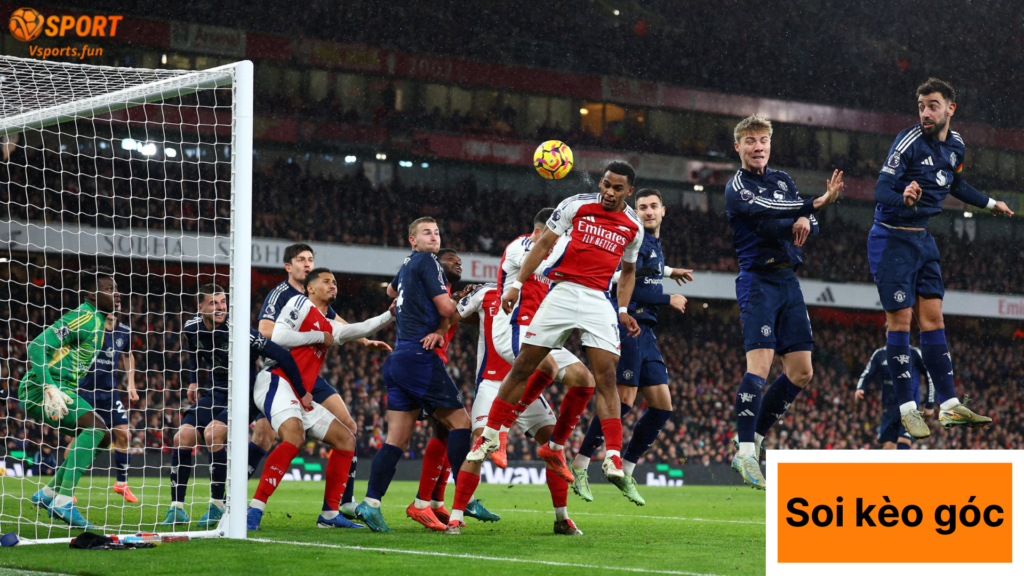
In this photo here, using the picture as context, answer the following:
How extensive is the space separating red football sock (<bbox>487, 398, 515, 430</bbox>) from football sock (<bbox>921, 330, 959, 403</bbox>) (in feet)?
10.5

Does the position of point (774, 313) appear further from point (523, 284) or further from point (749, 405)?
point (523, 284)

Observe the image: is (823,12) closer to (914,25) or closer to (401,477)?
(914,25)

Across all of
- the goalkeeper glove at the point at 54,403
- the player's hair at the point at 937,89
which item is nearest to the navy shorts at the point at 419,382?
the goalkeeper glove at the point at 54,403

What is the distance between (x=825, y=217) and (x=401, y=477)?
20.0 m

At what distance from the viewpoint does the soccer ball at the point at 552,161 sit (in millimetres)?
8898

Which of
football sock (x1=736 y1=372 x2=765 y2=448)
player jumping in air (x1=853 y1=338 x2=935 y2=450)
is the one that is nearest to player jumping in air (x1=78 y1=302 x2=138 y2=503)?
football sock (x1=736 y1=372 x2=765 y2=448)

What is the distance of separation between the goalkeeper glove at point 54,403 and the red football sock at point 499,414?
309cm

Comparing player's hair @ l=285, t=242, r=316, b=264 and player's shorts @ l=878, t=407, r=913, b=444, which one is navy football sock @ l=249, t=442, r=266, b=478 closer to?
player's hair @ l=285, t=242, r=316, b=264

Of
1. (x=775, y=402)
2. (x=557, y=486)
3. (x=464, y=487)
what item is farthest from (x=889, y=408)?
(x=464, y=487)

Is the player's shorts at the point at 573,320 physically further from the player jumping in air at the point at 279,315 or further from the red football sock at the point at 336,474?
the player jumping in air at the point at 279,315

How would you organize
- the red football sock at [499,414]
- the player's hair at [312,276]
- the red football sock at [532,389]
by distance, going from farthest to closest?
the player's hair at [312,276], the red football sock at [532,389], the red football sock at [499,414]

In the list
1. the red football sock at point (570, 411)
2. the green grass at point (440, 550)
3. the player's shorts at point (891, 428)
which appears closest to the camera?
the green grass at point (440, 550)

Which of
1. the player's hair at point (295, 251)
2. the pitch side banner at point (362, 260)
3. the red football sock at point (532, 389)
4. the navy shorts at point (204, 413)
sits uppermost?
the pitch side banner at point (362, 260)

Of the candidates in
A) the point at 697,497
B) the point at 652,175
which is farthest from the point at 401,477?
the point at 652,175
